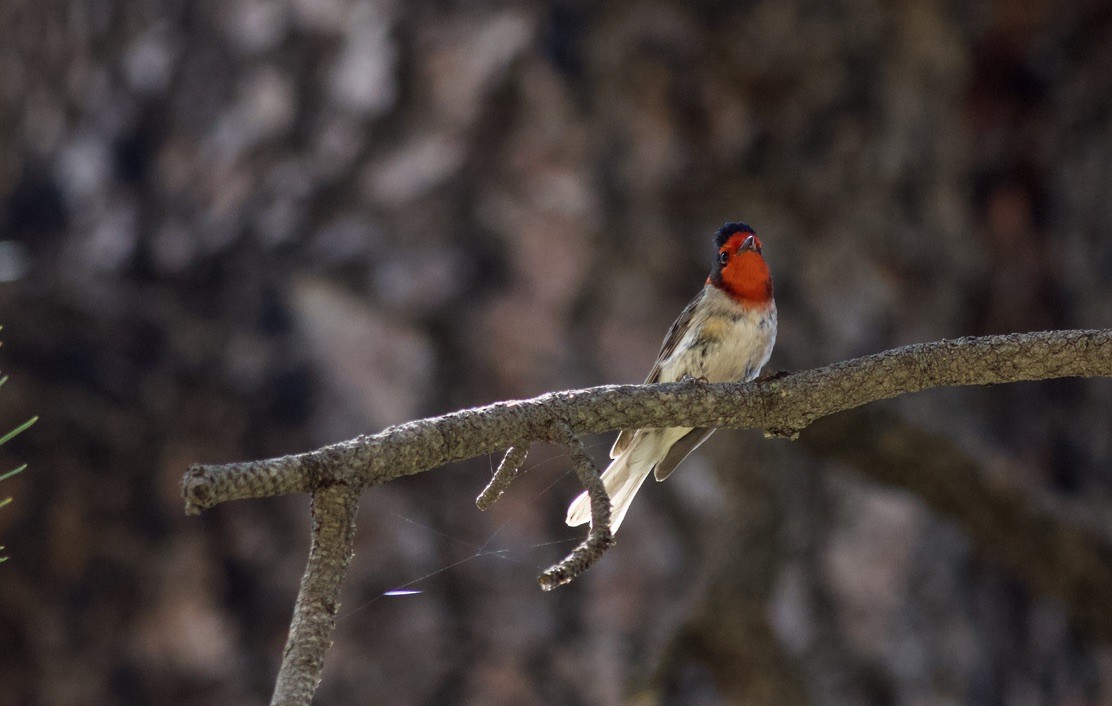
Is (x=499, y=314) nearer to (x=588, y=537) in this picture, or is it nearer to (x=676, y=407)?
(x=676, y=407)

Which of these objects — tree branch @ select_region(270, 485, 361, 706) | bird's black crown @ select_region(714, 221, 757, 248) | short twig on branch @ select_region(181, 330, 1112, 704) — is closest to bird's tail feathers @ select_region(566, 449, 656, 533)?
bird's black crown @ select_region(714, 221, 757, 248)

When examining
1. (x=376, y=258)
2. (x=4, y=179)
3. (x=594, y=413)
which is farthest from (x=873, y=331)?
(x=4, y=179)

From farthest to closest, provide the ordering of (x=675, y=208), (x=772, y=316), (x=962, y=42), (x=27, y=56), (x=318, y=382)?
(x=27, y=56), (x=962, y=42), (x=675, y=208), (x=318, y=382), (x=772, y=316)

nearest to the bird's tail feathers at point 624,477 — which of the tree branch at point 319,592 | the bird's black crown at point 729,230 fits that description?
the bird's black crown at point 729,230

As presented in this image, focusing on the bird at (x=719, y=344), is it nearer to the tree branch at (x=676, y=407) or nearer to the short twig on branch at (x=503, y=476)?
the tree branch at (x=676, y=407)

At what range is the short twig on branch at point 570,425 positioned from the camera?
1.61 metres

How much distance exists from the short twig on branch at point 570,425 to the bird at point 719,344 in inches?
50.5

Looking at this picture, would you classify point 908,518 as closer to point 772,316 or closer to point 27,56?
point 772,316

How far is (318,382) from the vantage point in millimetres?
→ 4727

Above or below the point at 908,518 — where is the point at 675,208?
above

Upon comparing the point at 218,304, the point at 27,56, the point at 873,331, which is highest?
the point at 27,56

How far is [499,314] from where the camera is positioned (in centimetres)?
482

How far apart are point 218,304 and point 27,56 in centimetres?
248

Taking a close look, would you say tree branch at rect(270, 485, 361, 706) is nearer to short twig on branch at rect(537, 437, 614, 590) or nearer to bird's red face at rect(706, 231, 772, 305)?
short twig on branch at rect(537, 437, 614, 590)
